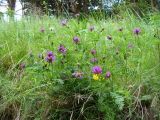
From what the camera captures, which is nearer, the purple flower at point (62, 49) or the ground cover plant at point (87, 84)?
the ground cover plant at point (87, 84)

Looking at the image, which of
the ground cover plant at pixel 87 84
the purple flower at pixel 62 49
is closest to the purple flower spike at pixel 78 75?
the ground cover plant at pixel 87 84

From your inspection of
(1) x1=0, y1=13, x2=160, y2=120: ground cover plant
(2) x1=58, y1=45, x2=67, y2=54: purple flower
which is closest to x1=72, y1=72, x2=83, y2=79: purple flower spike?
(1) x1=0, y1=13, x2=160, y2=120: ground cover plant

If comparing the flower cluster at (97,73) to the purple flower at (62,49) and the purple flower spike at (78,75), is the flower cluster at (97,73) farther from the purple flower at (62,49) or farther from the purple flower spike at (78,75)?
the purple flower at (62,49)

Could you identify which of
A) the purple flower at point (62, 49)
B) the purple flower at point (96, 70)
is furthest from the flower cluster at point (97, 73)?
the purple flower at point (62, 49)

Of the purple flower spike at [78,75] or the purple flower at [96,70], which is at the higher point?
the purple flower at [96,70]

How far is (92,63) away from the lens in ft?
6.77

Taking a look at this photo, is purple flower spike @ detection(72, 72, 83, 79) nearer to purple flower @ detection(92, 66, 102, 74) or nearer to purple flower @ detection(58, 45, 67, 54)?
purple flower @ detection(92, 66, 102, 74)

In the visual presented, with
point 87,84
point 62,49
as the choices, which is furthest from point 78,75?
point 62,49

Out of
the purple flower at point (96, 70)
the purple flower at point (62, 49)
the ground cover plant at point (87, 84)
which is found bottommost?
the ground cover plant at point (87, 84)

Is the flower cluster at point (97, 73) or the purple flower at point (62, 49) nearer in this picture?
the flower cluster at point (97, 73)

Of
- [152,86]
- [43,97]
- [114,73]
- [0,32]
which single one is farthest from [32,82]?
[0,32]

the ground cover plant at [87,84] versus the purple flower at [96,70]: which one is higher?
the purple flower at [96,70]

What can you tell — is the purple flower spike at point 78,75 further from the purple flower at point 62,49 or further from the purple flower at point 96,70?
the purple flower at point 62,49

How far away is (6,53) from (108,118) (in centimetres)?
120
